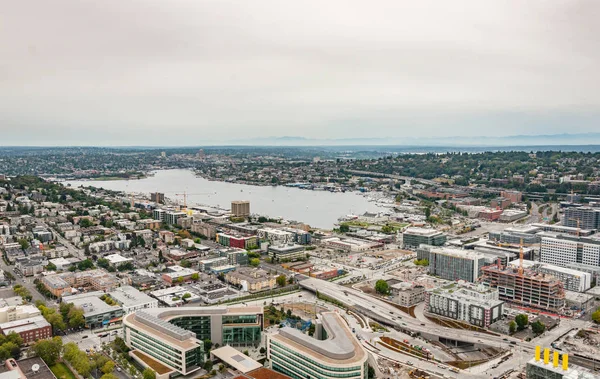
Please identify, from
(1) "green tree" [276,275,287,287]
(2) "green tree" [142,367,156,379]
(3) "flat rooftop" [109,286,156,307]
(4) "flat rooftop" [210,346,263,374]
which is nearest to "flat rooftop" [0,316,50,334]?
(3) "flat rooftop" [109,286,156,307]

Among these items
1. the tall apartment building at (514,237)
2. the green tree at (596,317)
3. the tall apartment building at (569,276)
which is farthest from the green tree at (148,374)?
the tall apartment building at (514,237)

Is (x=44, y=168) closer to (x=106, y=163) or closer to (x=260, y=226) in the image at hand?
(x=106, y=163)

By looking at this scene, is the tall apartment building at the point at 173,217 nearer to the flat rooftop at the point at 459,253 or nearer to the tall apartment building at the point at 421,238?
the tall apartment building at the point at 421,238

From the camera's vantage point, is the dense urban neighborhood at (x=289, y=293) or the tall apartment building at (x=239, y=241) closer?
the dense urban neighborhood at (x=289, y=293)

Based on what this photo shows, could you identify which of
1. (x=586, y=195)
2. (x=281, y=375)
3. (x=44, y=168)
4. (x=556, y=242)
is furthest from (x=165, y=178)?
(x=281, y=375)

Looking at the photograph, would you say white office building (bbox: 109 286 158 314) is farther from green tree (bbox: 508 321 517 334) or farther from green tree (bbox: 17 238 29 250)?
green tree (bbox: 508 321 517 334)
